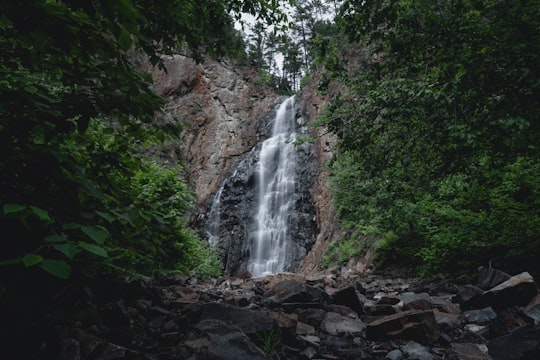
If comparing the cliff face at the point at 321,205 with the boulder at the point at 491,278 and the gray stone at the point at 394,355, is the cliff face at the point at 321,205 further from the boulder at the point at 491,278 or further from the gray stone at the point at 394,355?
the gray stone at the point at 394,355

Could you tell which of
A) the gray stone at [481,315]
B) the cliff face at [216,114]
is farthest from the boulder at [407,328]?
the cliff face at [216,114]

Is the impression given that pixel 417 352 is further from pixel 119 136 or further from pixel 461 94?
pixel 119 136

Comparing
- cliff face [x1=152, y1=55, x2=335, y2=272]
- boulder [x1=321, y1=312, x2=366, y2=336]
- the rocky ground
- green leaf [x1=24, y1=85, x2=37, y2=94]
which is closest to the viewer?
green leaf [x1=24, y1=85, x2=37, y2=94]

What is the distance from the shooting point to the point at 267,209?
21828mm

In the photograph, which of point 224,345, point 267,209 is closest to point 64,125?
point 224,345

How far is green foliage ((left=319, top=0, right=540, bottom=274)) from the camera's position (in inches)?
128

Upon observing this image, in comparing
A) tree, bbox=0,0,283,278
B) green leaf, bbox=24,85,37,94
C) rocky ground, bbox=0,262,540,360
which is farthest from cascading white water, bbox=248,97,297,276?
green leaf, bbox=24,85,37,94

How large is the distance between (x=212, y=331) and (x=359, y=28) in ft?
12.9

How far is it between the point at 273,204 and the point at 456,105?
18.4 m

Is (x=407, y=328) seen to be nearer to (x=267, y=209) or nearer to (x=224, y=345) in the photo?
(x=224, y=345)

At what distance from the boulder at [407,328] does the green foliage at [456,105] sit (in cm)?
163

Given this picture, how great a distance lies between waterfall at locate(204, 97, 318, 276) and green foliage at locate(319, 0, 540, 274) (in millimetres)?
12460

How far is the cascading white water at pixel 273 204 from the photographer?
19.4m

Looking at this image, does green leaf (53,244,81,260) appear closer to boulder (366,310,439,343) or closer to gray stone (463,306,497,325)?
boulder (366,310,439,343)
